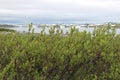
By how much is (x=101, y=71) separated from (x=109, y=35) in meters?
0.76

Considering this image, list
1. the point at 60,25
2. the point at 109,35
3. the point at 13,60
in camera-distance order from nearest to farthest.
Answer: the point at 13,60, the point at 109,35, the point at 60,25

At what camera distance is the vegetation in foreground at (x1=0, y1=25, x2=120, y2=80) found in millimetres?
5691

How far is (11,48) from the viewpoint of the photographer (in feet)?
19.7

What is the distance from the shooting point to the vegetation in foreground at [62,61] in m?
5.69

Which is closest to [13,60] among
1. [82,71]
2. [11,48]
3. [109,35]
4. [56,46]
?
[11,48]

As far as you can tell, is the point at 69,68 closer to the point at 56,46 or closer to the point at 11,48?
the point at 56,46

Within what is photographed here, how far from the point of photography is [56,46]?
19.2ft

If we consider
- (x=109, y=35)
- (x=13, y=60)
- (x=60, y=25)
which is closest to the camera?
(x=13, y=60)

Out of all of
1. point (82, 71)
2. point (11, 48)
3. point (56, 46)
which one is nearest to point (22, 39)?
point (11, 48)

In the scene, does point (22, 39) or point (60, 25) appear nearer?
point (22, 39)

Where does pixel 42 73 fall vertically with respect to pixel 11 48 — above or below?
below

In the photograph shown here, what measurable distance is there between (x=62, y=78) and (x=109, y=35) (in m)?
1.15

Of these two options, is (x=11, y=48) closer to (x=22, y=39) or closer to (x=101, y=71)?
(x=22, y=39)

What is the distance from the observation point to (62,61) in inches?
223
